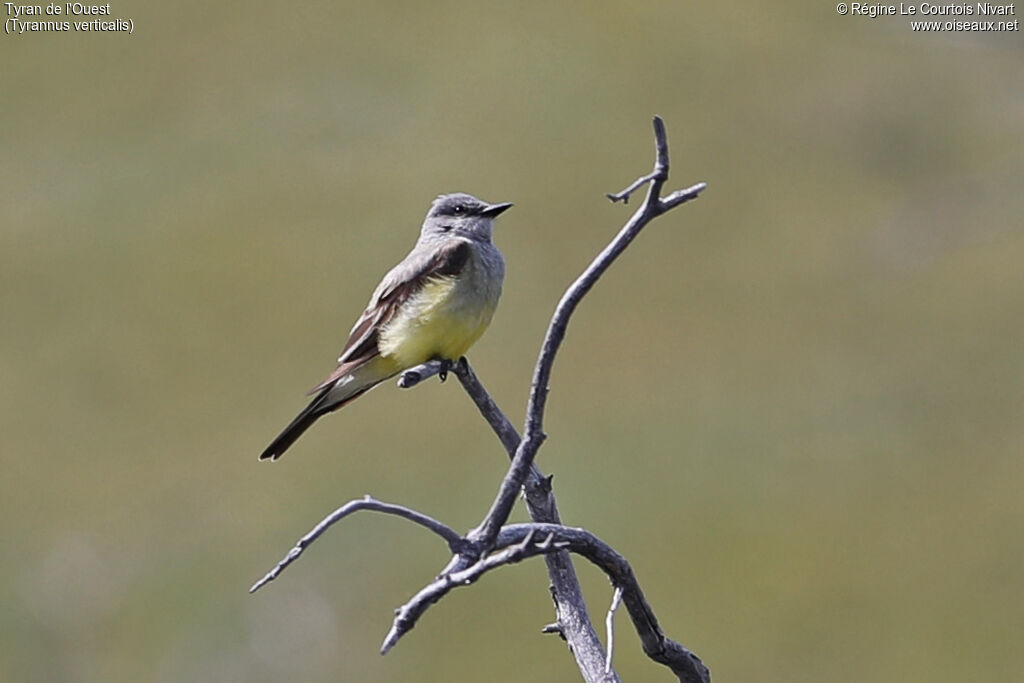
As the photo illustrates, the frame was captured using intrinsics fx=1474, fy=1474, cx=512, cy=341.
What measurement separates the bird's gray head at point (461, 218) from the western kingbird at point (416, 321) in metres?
0.34

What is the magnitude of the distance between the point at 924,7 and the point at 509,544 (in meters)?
42.3

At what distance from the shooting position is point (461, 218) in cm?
722

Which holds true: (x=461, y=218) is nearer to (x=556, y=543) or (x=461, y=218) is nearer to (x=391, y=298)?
(x=391, y=298)

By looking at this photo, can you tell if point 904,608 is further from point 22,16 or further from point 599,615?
point 22,16

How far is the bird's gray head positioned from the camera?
23.3 feet

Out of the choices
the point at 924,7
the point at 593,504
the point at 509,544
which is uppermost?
the point at 924,7

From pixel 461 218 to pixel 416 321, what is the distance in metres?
1.10

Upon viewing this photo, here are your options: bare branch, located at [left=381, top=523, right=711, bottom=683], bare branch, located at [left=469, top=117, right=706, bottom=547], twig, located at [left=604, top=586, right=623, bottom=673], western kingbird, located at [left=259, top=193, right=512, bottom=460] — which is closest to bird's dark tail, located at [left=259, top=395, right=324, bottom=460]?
western kingbird, located at [left=259, top=193, right=512, bottom=460]

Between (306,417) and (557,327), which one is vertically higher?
(557,327)

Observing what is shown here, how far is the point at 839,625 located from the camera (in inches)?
718

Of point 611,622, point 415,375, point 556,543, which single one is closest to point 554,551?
point 556,543

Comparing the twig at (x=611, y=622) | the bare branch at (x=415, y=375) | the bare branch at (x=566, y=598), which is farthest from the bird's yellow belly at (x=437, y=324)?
the twig at (x=611, y=622)

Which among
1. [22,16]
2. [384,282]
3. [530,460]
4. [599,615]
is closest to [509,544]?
[530,460]

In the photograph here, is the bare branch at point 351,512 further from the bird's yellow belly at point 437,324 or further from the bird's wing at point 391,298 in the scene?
the bird's wing at point 391,298
